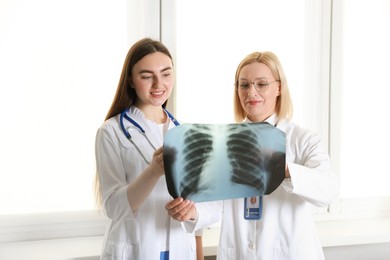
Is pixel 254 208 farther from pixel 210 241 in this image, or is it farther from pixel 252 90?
pixel 210 241

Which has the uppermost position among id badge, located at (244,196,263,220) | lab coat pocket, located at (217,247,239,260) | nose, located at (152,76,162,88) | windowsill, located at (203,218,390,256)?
nose, located at (152,76,162,88)

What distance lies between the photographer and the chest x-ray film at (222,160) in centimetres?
133

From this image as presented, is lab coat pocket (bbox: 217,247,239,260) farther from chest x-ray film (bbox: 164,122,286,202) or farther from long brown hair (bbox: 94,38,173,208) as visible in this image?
long brown hair (bbox: 94,38,173,208)

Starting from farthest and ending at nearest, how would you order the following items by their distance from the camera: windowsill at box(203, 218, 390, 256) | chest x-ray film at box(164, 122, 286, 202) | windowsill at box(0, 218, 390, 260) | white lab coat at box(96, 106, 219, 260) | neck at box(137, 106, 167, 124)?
windowsill at box(203, 218, 390, 256), windowsill at box(0, 218, 390, 260), neck at box(137, 106, 167, 124), white lab coat at box(96, 106, 219, 260), chest x-ray film at box(164, 122, 286, 202)

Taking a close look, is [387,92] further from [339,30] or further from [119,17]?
[119,17]

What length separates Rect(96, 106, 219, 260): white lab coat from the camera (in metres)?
1.53

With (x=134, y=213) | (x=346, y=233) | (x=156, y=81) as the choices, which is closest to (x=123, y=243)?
(x=134, y=213)

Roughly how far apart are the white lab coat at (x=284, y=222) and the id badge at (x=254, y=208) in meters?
0.02

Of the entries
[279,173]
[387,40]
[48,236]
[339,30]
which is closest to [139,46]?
[279,173]

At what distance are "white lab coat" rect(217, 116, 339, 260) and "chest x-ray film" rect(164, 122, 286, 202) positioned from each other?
0.16 m

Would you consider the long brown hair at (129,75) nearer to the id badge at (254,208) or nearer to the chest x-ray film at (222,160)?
the chest x-ray film at (222,160)

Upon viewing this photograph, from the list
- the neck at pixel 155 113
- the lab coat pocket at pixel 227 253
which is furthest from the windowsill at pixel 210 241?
the neck at pixel 155 113

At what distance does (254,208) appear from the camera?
1.58m

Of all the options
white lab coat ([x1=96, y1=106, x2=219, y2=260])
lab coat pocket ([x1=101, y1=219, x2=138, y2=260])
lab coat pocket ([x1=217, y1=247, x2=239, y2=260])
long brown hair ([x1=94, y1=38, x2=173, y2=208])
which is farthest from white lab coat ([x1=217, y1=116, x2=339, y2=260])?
long brown hair ([x1=94, y1=38, x2=173, y2=208])
